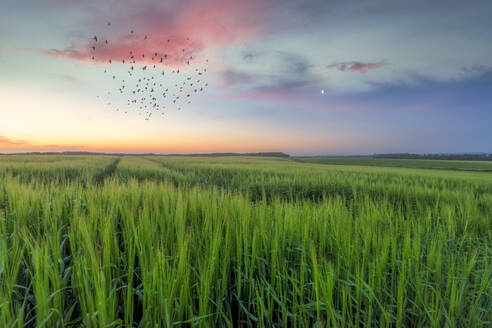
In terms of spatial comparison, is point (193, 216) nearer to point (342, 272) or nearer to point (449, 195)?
point (342, 272)

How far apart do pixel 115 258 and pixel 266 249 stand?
3.28 ft

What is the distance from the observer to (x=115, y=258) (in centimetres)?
157

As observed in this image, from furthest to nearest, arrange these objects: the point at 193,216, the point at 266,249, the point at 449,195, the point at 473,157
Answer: the point at 473,157 → the point at 449,195 → the point at 193,216 → the point at 266,249

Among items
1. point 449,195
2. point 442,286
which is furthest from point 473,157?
point 442,286

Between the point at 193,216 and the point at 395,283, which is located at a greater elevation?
the point at 193,216

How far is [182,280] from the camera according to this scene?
3.99ft

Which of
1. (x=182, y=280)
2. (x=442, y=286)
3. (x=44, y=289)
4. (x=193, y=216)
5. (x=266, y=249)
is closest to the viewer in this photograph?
(x=44, y=289)

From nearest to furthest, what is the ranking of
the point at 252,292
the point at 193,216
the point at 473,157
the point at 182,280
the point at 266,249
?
the point at 182,280 → the point at 252,292 → the point at 266,249 → the point at 193,216 → the point at 473,157

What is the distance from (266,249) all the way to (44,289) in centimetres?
119

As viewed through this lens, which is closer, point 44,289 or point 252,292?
point 44,289

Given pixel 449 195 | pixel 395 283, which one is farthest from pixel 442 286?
pixel 449 195

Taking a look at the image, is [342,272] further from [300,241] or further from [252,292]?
[252,292]

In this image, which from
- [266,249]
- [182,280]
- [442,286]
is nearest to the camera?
[182,280]

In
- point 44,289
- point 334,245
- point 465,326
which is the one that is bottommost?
point 465,326
